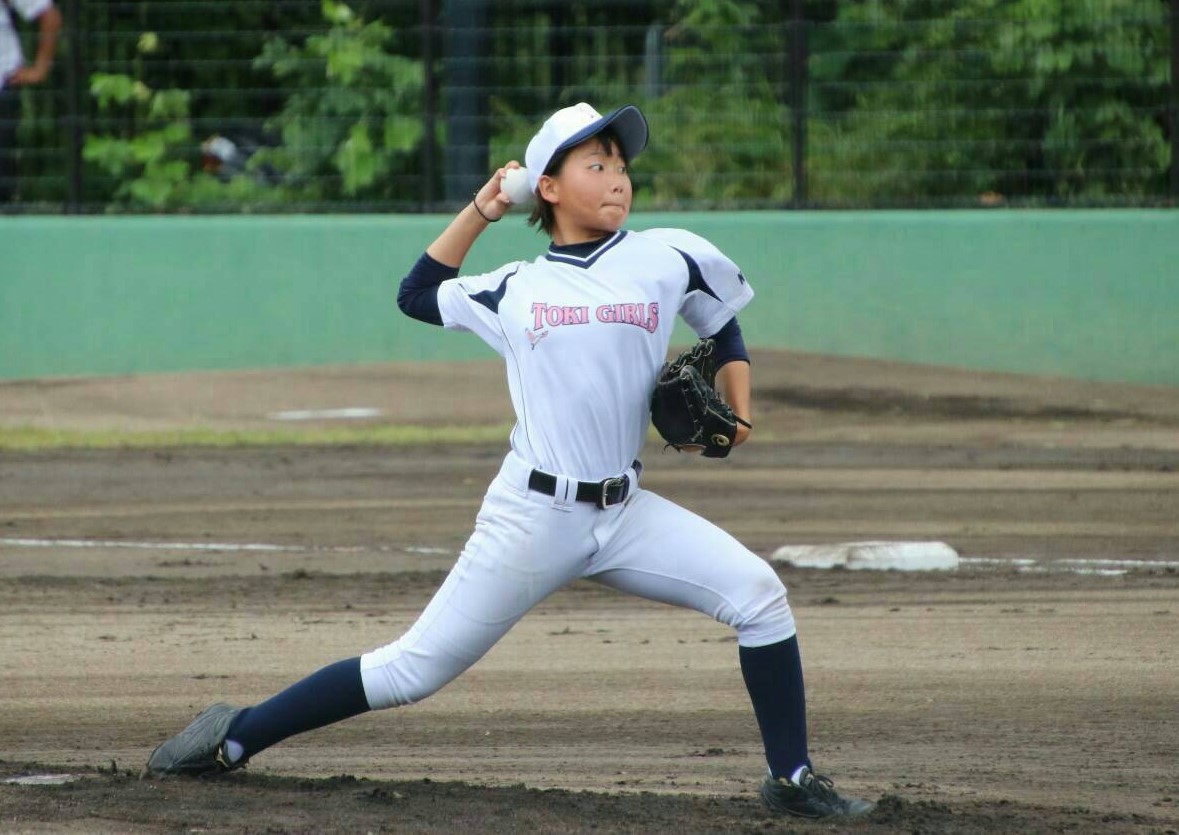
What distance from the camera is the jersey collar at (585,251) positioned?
4.65 m

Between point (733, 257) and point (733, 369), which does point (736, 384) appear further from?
point (733, 257)

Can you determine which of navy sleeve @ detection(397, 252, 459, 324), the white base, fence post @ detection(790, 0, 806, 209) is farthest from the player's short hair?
fence post @ detection(790, 0, 806, 209)

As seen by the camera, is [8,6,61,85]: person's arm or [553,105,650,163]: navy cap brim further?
[8,6,61,85]: person's arm

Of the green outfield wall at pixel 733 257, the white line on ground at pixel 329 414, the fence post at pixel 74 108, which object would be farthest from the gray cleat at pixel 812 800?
the fence post at pixel 74 108

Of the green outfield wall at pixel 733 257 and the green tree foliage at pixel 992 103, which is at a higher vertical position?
the green tree foliage at pixel 992 103

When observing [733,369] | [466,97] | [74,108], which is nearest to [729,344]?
[733,369]

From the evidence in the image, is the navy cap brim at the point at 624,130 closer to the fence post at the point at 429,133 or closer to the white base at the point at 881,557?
the white base at the point at 881,557

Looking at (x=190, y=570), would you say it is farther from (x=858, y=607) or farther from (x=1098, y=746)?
(x=1098, y=746)

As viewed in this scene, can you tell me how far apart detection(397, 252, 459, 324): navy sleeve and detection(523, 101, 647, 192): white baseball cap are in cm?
34

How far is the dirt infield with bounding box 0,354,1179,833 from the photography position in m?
5.02

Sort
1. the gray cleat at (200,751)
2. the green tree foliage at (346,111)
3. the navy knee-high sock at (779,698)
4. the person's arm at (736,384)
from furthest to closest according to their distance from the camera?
1. the green tree foliage at (346,111)
2. the gray cleat at (200,751)
3. the person's arm at (736,384)
4. the navy knee-high sock at (779,698)

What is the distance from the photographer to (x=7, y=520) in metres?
10.6

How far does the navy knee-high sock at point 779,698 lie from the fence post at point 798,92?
11.7 meters

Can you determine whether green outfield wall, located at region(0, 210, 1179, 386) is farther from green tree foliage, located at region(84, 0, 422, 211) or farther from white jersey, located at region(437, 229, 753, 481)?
white jersey, located at region(437, 229, 753, 481)
